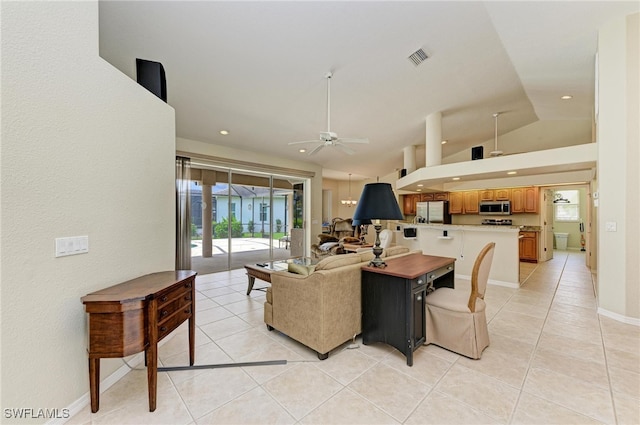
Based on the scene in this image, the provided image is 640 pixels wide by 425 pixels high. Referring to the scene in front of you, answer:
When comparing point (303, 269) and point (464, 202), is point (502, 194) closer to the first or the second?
point (464, 202)

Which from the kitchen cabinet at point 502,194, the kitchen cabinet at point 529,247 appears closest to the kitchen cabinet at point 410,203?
the kitchen cabinet at point 502,194

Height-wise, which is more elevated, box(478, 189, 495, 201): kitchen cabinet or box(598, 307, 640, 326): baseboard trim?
box(478, 189, 495, 201): kitchen cabinet

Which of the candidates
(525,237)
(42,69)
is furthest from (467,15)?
(525,237)

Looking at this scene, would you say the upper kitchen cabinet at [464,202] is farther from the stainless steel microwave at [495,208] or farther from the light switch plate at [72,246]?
the light switch plate at [72,246]

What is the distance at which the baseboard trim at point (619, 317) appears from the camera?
9.27 ft

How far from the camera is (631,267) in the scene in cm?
287

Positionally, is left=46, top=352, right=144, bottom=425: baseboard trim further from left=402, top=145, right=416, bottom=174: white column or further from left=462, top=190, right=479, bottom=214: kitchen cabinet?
left=462, top=190, right=479, bottom=214: kitchen cabinet

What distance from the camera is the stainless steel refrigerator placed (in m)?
8.04

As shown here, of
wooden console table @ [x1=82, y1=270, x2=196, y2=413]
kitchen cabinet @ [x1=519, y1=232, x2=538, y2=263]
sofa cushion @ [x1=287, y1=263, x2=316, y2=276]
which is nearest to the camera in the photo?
wooden console table @ [x1=82, y1=270, x2=196, y2=413]

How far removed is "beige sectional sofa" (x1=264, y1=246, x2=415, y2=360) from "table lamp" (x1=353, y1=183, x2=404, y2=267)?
0.66ft

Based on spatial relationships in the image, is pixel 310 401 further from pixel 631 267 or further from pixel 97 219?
Answer: pixel 631 267

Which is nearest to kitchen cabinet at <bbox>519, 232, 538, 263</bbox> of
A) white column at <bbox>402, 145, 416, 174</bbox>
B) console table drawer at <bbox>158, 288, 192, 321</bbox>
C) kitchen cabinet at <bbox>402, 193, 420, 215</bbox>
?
kitchen cabinet at <bbox>402, 193, 420, 215</bbox>

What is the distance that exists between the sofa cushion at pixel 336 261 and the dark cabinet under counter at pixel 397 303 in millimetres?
151

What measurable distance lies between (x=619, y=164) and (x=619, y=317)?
175 centimetres
